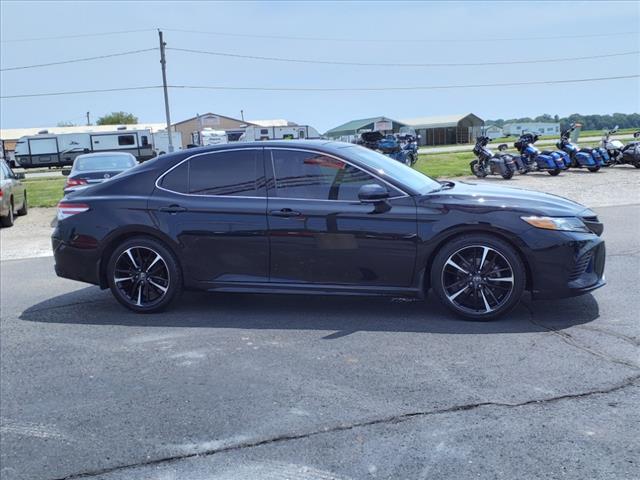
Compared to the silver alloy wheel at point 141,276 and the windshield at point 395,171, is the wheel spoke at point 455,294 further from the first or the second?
the silver alloy wheel at point 141,276

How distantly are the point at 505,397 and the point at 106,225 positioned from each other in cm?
405

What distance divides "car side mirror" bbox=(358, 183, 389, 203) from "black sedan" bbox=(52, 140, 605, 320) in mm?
11

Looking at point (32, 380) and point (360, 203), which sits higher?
point (360, 203)

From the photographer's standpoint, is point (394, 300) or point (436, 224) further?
point (394, 300)

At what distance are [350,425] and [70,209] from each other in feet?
13.2

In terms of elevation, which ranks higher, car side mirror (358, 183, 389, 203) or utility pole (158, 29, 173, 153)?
utility pole (158, 29, 173, 153)

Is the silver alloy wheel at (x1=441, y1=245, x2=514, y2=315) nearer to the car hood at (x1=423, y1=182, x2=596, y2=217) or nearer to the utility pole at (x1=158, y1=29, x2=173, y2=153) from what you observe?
the car hood at (x1=423, y1=182, x2=596, y2=217)

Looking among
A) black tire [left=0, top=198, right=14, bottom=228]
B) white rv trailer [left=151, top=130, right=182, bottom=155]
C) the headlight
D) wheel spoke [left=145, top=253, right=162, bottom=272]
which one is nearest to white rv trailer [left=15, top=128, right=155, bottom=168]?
white rv trailer [left=151, top=130, right=182, bottom=155]

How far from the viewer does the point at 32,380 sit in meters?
4.52

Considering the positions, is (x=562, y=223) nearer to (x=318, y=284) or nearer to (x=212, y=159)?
(x=318, y=284)

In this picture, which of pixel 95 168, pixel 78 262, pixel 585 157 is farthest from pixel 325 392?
pixel 585 157

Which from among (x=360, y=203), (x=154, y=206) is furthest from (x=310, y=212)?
(x=154, y=206)

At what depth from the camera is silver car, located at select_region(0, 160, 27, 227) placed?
45.3 feet

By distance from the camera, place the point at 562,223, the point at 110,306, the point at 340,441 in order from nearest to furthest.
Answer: the point at 340,441
the point at 562,223
the point at 110,306
